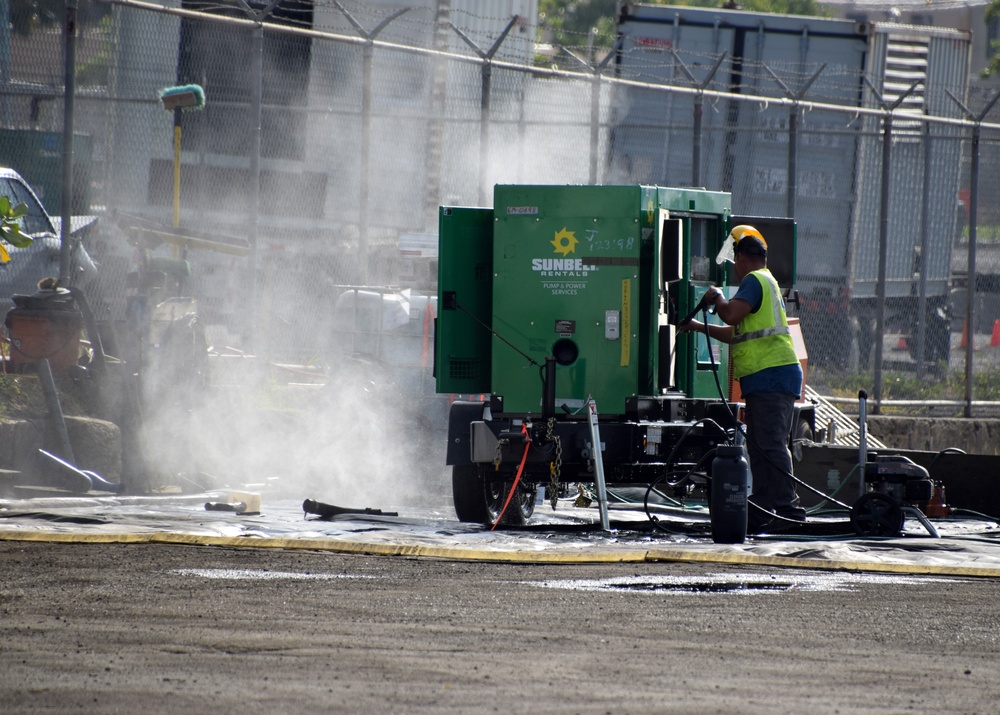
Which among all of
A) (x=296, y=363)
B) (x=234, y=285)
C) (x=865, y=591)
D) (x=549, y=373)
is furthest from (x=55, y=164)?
(x=865, y=591)

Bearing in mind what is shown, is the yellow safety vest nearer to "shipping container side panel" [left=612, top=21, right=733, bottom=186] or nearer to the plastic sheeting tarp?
the plastic sheeting tarp

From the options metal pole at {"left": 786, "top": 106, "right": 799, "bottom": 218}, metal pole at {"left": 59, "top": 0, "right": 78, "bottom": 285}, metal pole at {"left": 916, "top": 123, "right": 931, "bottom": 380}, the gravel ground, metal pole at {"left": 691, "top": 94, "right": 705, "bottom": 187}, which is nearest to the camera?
the gravel ground

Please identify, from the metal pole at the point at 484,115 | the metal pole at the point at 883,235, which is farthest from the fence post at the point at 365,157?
the metal pole at the point at 883,235

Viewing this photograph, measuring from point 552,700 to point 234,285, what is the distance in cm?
861

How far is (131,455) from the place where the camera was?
39.4ft

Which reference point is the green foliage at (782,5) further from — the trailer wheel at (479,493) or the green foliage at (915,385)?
the trailer wheel at (479,493)

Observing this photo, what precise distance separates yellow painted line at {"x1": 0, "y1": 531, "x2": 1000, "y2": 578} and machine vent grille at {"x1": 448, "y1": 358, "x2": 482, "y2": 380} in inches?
81.9

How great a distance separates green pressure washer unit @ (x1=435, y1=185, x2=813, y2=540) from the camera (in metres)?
10.4

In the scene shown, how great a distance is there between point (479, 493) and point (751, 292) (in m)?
2.34

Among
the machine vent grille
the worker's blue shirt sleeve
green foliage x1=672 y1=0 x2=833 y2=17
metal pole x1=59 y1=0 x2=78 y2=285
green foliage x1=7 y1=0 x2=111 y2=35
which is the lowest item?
the machine vent grille

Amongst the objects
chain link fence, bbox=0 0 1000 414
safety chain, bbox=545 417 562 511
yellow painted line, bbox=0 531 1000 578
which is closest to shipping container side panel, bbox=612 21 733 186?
chain link fence, bbox=0 0 1000 414

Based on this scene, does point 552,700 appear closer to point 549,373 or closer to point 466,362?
point 549,373

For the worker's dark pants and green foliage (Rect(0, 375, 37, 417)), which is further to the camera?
green foliage (Rect(0, 375, 37, 417))

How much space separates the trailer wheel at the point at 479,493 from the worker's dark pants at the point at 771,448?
5.33 feet
